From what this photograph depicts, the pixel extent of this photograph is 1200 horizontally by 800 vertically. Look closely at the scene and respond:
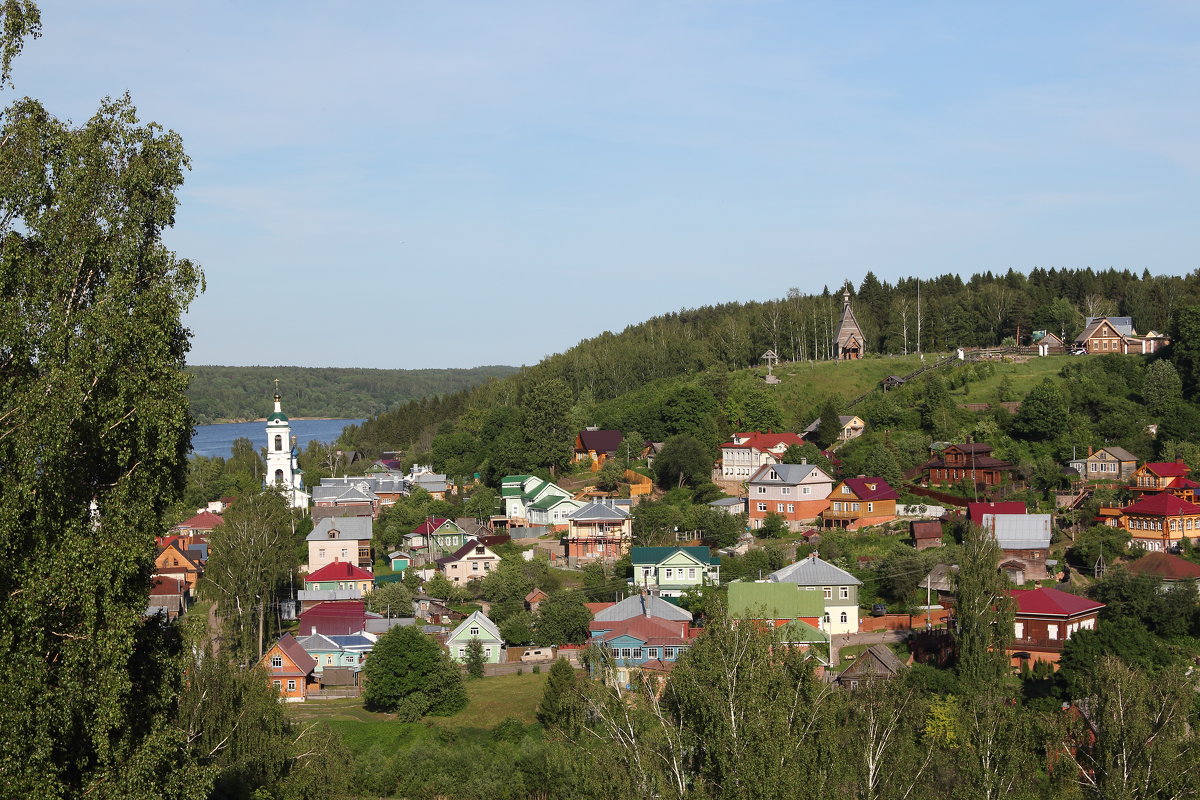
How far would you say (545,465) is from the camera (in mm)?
64875

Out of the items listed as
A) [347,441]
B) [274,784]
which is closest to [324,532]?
[274,784]

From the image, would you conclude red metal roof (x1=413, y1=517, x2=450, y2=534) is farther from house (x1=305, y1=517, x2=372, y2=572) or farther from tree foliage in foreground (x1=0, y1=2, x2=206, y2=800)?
tree foliage in foreground (x1=0, y1=2, x2=206, y2=800)

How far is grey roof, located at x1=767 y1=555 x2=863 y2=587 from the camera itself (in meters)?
39.5

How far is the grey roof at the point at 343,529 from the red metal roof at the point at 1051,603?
1107 inches

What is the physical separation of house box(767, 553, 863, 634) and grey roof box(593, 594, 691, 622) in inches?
135

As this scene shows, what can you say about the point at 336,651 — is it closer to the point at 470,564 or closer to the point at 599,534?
the point at 470,564

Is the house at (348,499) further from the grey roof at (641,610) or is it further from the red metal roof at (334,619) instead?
the grey roof at (641,610)

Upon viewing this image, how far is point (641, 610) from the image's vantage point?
130 feet

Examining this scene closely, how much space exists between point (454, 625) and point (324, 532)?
11568 millimetres

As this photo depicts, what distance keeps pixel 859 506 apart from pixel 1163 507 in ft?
38.2

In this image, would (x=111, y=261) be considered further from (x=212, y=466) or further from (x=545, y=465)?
(x=212, y=466)

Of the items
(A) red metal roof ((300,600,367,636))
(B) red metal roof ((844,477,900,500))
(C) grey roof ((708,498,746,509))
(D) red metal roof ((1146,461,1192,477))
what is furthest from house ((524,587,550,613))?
(D) red metal roof ((1146,461,1192,477))

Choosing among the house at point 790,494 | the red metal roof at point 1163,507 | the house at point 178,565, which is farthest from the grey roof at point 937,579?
the house at point 178,565

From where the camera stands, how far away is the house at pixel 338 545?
50.9 m
